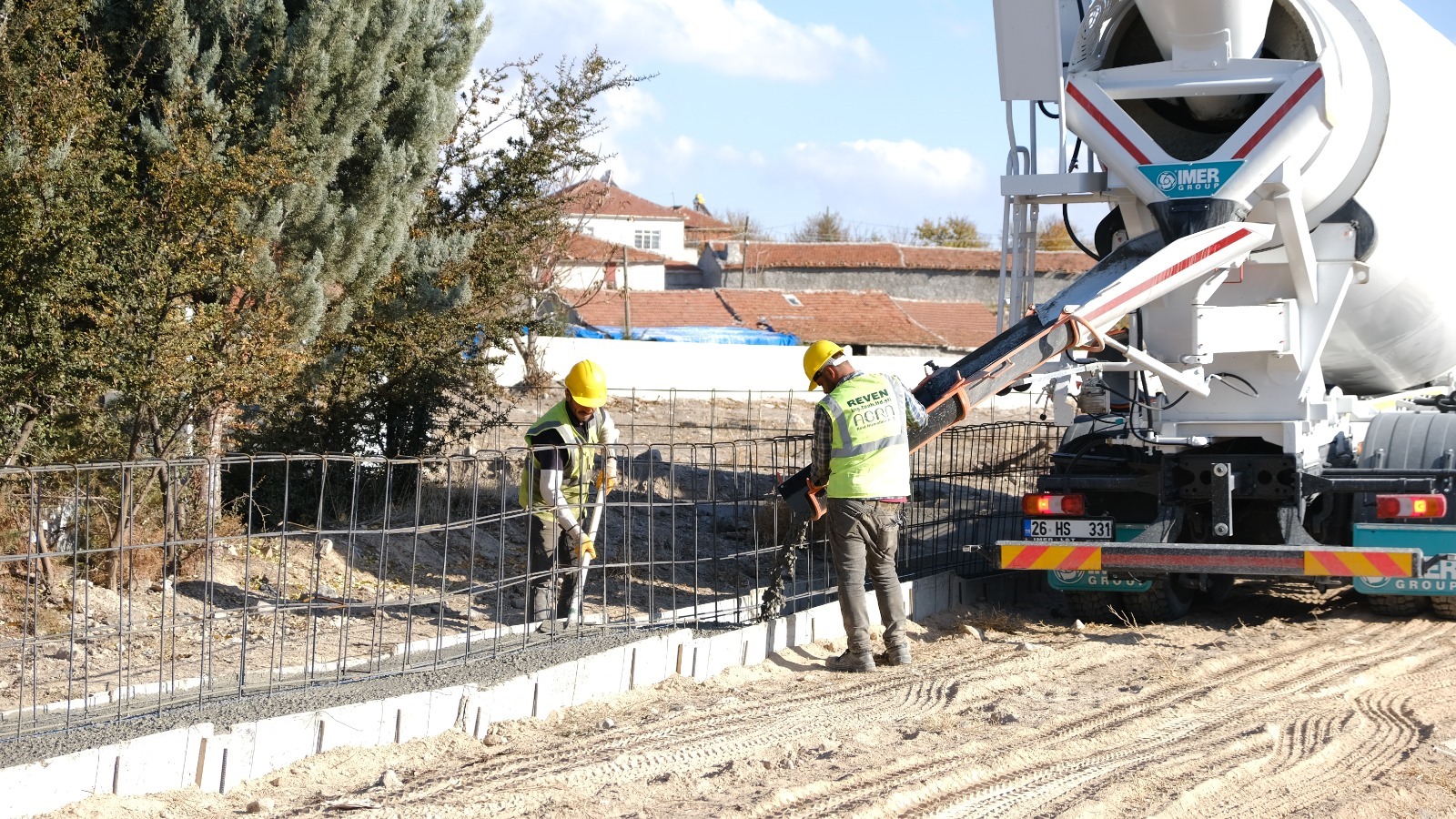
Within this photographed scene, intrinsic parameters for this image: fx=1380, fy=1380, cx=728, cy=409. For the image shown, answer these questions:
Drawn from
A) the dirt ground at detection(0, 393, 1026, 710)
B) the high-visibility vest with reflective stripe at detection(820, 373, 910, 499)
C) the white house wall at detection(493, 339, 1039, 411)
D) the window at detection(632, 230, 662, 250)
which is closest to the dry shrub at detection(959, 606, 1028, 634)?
the dirt ground at detection(0, 393, 1026, 710)

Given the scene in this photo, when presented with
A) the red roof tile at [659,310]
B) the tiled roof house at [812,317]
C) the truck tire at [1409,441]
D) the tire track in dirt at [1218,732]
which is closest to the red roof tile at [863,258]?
the tiled roof house at [812,317]

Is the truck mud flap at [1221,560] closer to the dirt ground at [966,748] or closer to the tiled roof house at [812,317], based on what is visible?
the dirt ground at [966,748]

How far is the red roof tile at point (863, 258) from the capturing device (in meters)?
53.1

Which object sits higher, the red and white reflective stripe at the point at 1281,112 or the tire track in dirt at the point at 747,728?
the red and white reflective stripe at the point at 1281,112

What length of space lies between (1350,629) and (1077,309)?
2.97 meters

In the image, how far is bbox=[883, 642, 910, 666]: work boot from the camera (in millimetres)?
7633

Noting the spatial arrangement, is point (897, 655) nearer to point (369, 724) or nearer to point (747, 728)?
point (747, 728)

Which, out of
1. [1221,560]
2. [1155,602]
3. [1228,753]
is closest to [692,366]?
[1155,602]

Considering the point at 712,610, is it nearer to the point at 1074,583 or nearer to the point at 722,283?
Answer: the point at 1074,583

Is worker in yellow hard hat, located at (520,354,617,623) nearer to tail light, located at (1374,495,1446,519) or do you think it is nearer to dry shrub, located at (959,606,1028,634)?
dry shrub, located at (959,606,1028,634)

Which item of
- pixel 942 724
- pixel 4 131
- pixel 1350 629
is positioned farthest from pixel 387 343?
pixel 1350 629

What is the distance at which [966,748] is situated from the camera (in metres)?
5.77

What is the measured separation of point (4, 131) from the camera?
7293 millimetres

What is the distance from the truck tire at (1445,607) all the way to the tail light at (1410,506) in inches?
29.0
